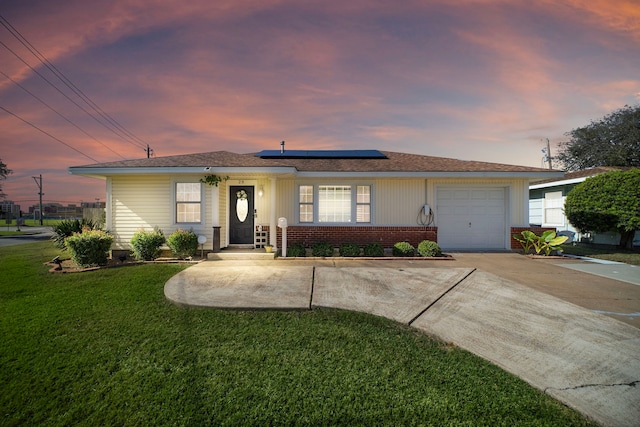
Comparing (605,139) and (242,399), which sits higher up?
(605,139)

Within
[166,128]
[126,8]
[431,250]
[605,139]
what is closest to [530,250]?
[431,250]

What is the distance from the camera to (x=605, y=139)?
27.5m

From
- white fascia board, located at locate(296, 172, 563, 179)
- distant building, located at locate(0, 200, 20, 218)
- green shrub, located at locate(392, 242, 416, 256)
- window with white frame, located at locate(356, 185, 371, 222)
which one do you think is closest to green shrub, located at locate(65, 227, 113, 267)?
white fascia board, located at locate(296, 172, 563, 179)

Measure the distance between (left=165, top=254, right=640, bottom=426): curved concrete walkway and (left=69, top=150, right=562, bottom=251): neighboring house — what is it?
2.47m

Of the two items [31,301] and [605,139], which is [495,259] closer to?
[31,301]

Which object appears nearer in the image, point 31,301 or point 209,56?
point 31,301

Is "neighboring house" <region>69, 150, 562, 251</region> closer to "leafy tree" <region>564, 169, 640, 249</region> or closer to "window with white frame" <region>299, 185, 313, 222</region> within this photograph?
"window with white frame" <region>299, 185, 313, 222</region>

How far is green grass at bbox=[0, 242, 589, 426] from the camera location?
7.94ft

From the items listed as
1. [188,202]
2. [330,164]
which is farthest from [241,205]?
[330,164]

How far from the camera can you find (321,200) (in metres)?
10.8

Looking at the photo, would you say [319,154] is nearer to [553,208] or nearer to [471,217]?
[471,217]

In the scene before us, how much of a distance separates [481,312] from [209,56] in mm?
11245

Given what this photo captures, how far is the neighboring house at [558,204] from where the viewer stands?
13.2m

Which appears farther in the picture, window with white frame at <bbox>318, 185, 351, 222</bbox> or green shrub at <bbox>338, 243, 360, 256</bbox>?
window with white frame at <bbox>318, 185, 351, 222</bbox>
